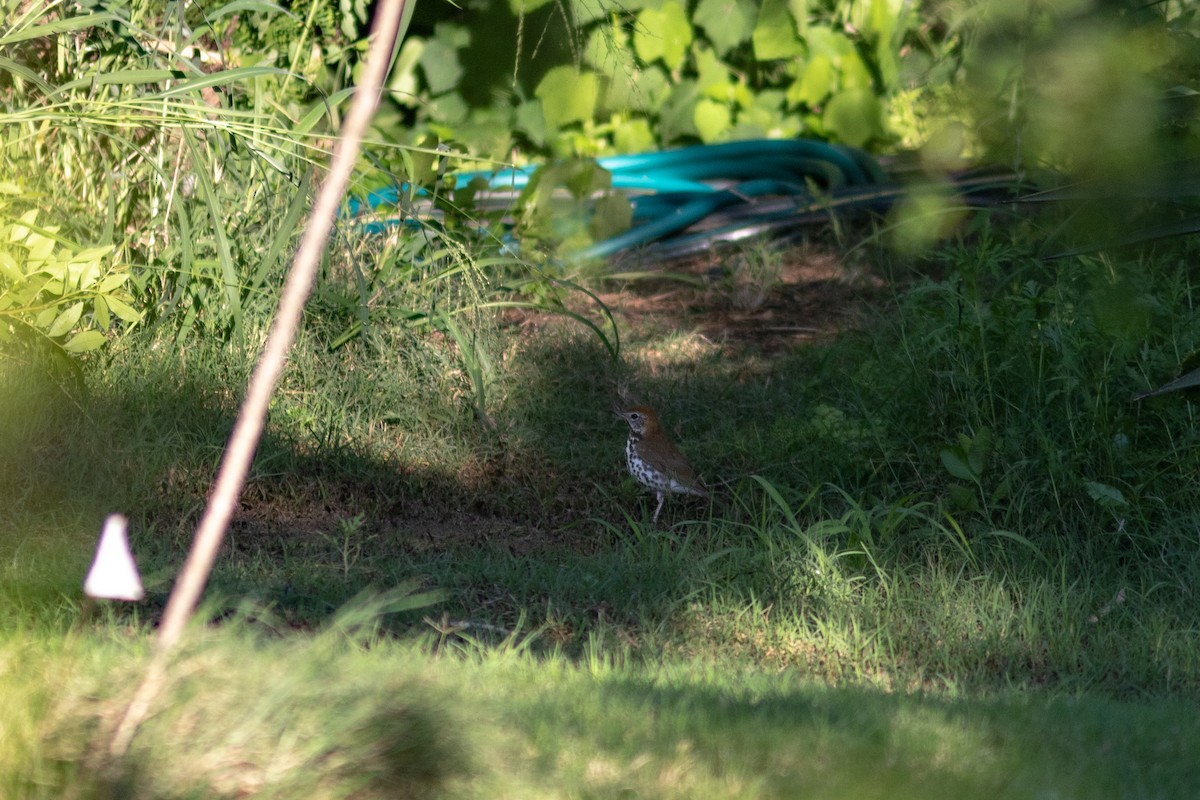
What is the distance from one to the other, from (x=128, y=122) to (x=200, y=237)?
0.90 meters

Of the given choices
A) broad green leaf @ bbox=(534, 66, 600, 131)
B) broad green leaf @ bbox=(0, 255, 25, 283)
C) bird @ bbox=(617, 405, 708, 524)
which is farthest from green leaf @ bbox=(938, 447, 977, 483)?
broad green leaf @ bbox=(534, 66, 600, 131)

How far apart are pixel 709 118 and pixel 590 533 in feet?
15.3

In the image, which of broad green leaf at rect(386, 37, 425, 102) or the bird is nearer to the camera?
the bird

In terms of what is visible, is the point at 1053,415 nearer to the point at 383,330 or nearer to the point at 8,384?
the point at 383,330

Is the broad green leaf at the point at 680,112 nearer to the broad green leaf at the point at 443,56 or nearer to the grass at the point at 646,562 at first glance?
the broad green leaf at the point at 443,56

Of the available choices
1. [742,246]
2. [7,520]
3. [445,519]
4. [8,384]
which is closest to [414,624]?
[445,519]

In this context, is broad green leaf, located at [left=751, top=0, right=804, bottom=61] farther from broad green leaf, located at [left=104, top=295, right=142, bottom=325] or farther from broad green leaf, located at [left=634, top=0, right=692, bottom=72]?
broad green leaf, located at [left=104, top=295, right=142, bottom=325]

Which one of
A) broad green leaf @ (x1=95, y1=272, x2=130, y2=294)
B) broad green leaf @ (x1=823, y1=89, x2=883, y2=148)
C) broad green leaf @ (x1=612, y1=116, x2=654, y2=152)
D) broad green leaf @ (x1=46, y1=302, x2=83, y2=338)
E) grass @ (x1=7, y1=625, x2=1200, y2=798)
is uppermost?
broad green leaf @ (x1=823, y1=89, x2=883, y2=148)

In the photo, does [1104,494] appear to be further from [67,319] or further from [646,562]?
[67,319]

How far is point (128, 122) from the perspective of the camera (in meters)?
4.51

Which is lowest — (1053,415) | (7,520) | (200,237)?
(7,520)

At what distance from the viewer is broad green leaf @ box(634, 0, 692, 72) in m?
8.56

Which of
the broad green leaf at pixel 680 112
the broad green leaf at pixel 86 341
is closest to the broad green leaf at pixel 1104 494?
the broad green leaf at pixel 86 341

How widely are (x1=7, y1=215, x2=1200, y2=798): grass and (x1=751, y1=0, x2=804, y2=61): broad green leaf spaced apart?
9.75ft
